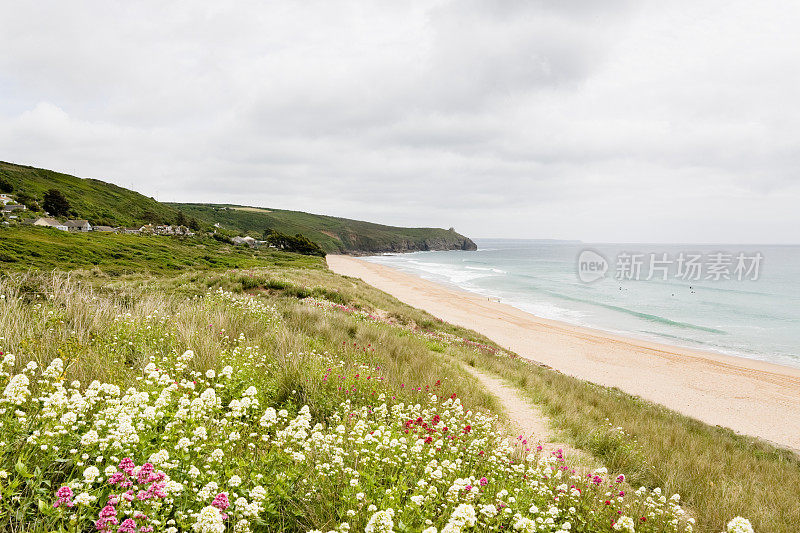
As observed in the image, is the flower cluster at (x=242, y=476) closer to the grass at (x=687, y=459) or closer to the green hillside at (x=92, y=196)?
the grass at (x=687, y=459)

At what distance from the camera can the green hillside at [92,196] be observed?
95000 mm

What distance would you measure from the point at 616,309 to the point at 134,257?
6035cm

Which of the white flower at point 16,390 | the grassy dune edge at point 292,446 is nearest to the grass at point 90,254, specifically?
the grassy dune edge at point 292,446

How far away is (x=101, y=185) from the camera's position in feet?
455

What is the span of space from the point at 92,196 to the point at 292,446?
148 m

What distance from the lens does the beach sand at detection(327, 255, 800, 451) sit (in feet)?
56.3

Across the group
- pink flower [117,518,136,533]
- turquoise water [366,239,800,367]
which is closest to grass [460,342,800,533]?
pink flower [117,518,136,533]

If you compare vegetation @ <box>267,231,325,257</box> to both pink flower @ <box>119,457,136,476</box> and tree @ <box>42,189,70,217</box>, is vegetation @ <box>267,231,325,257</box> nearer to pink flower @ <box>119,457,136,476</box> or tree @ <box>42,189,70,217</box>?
tree @ <box>42,189,70,217</box>

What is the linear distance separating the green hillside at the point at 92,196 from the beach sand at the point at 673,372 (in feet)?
326

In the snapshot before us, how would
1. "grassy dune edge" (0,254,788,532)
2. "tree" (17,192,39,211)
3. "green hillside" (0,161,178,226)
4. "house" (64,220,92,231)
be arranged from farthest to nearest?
"green hillside" (0,161,178,226) → "tree" (17,192,39,211) → "house" (64,220,92,231) → "grassy dune edge" (0,254,788,532)

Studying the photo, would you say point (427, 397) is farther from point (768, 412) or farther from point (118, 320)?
point (768, 412)

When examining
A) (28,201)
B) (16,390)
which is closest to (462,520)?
(16,390)

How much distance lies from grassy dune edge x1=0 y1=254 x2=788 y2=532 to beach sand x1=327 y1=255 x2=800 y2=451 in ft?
25.3

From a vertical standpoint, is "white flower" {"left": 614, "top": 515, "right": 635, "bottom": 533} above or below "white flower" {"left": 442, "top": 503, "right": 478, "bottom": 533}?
below
